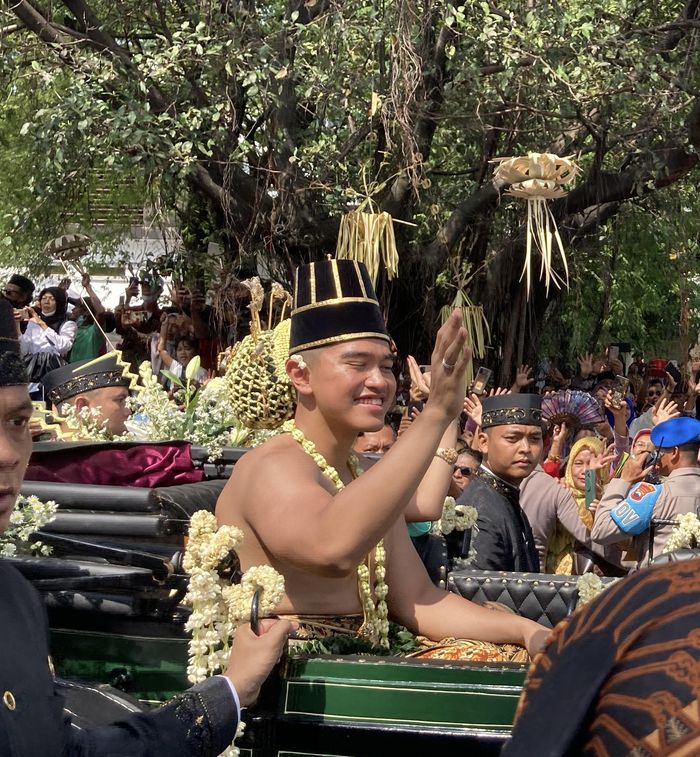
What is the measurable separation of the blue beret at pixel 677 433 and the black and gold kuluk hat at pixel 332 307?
360 centimetres

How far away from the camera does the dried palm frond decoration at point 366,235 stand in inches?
439

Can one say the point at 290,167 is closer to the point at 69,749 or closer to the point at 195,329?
the point at 195,329

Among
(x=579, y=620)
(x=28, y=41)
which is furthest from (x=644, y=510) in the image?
(x=28, y=41)

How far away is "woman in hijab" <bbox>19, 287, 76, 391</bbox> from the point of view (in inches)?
412

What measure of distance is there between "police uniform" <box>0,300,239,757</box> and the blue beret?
198 inches

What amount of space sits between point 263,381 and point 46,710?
247cm

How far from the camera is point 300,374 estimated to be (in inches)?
142

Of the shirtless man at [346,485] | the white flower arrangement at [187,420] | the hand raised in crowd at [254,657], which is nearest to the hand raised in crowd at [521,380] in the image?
the white flower arrangement at [187,420]

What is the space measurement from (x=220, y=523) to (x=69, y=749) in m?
1.54

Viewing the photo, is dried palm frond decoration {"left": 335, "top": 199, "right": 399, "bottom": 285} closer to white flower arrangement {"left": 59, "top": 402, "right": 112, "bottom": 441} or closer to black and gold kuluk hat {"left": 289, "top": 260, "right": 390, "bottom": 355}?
white flower arrangement {"left": 59, "top": 402, "right": 112, "bottom": 441}

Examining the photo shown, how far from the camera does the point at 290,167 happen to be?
1183cm

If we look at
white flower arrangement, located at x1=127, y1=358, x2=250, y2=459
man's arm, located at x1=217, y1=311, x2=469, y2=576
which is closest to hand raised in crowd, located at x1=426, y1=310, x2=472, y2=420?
man's arm, located at x1=217, y1=311, x2=469, y2=576

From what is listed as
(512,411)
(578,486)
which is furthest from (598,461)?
(512,411)

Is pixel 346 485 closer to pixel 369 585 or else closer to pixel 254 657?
pixel 369 585
